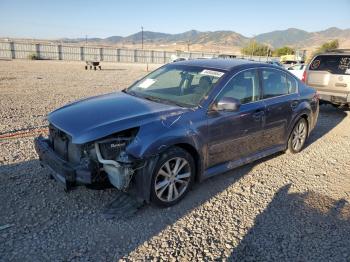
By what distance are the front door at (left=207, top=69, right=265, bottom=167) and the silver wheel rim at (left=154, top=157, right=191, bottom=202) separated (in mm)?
431

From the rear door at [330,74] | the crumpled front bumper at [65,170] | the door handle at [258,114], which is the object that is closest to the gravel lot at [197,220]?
the crumpled front bumper at [65,170]

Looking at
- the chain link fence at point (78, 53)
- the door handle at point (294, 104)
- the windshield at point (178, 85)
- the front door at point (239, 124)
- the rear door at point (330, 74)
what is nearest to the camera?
the front door at point (239, 124)

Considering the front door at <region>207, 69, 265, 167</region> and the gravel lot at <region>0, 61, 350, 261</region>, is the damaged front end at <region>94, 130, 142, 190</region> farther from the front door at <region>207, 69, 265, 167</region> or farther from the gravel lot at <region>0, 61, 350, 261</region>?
the front door at <region>207, 69, 265, 167</region>

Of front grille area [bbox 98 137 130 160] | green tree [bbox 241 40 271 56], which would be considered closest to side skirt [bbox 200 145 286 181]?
front grille area [bbox 98 137 130 160]

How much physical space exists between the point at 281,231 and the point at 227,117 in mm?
1546

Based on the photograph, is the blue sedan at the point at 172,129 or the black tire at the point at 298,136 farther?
the black tire at the point at 298,136

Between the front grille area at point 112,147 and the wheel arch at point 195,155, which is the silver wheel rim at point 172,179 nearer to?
the wheel arch at point 195,155

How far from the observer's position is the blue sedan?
3.50 meters

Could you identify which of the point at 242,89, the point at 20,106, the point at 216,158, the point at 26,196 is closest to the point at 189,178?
the point at 216,158

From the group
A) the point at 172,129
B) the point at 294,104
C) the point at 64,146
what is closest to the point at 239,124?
the point at 172,129

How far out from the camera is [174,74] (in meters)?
5.01

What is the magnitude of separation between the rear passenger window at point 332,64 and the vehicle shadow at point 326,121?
1333mm

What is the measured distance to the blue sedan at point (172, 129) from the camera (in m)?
3.50

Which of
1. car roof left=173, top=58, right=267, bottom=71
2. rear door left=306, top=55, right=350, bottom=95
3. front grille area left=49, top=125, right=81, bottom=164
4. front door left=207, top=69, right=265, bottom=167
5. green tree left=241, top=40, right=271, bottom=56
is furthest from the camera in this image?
green tree left=241, top=40, right=271, bottom=56
